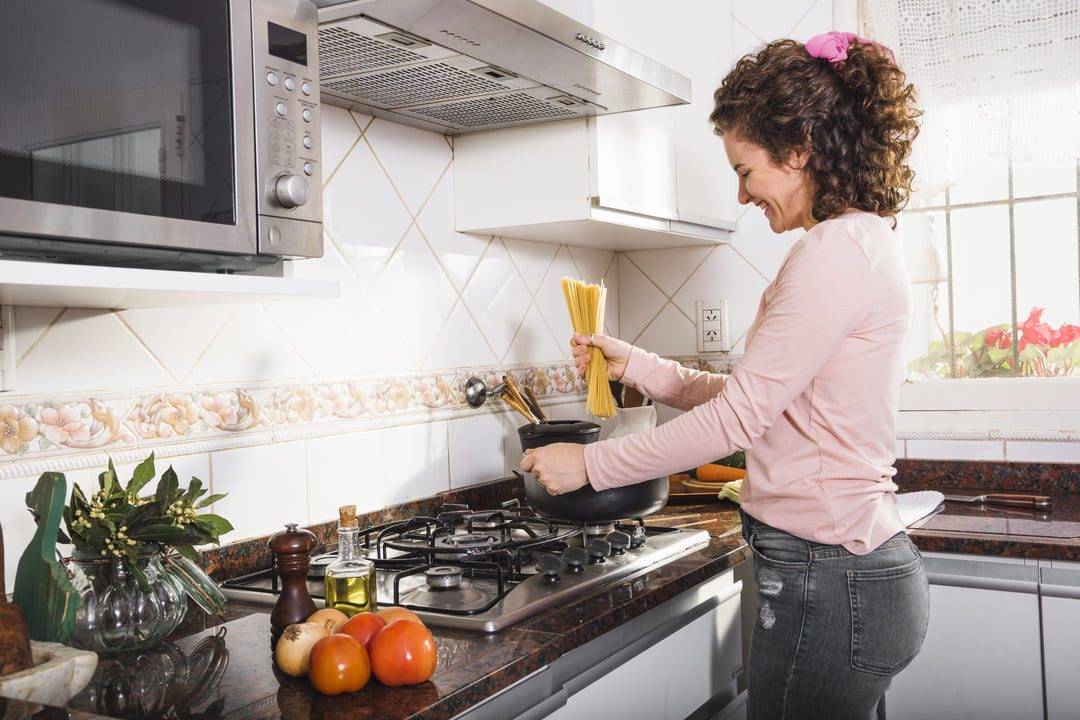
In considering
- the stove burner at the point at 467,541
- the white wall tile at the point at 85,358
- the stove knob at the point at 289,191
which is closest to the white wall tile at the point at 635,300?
the stove burner at the point at 467,541

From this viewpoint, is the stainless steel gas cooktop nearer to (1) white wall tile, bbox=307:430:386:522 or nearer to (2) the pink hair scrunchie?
(1) white wall tile, bbox=307:430:386:522

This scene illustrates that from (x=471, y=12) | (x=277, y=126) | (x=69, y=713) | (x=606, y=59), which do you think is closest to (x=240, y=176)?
(x=277, y=126)

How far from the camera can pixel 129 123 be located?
0.99 metres

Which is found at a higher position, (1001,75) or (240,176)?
(1001,75)

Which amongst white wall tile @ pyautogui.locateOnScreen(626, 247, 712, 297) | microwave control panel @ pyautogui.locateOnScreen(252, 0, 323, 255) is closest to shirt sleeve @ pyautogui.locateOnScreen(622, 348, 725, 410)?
microwave control panel @ pyautogui.locateOnScreen(252, 0, 323, 255)

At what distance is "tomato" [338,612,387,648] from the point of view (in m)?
1.06

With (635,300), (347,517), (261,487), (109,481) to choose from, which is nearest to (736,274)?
(635,300)

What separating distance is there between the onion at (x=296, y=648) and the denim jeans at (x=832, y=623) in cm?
64

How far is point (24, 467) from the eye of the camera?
1.24m

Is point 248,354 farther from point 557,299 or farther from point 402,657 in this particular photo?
point 557,299

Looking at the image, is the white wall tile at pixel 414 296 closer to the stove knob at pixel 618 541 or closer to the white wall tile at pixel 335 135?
the white wall tile at pixel 335 135

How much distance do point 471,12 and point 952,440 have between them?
5.28 ft

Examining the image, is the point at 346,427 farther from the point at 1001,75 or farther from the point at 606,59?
the point at 1001,75

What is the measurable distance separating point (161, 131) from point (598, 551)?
887 mm
